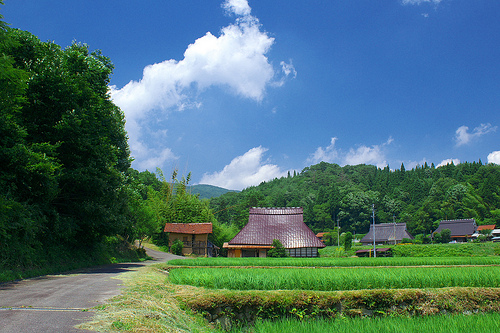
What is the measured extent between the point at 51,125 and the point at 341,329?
14.3 meters

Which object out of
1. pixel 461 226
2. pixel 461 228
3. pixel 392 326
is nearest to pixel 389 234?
pixel 461 228

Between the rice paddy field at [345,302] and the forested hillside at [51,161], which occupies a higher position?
the forested hillside at [51,161]

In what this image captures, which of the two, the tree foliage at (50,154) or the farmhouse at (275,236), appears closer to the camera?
the tree foliage at (50,154)

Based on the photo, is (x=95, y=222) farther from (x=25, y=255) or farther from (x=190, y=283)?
(x=190, y=283)

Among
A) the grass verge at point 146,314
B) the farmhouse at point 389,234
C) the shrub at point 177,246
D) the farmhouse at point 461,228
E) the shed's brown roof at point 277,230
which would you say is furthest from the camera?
the farmhouse at point 389,234

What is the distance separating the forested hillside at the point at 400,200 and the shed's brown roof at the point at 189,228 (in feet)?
66.1

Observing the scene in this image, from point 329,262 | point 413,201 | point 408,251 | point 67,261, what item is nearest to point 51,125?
point 67,261

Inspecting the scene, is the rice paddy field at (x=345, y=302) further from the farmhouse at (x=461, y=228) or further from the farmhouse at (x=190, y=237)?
the farmhouse at (x=461, y=228)

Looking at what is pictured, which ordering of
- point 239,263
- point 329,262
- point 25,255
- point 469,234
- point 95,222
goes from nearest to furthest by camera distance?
point 25,255, point 95,222, point 239,263, point 329,262, point 469,234

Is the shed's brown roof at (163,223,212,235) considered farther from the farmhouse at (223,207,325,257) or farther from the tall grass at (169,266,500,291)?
the tall grass at (169,266,500,291)

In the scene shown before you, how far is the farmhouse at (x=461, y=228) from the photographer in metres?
57.1

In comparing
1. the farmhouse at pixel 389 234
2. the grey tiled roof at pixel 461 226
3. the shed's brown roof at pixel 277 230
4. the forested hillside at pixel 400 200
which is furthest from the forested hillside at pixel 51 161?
the grey tiled roof at pixel 461 226

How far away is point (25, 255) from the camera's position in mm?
11680

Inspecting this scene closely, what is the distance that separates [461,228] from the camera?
192 ft
